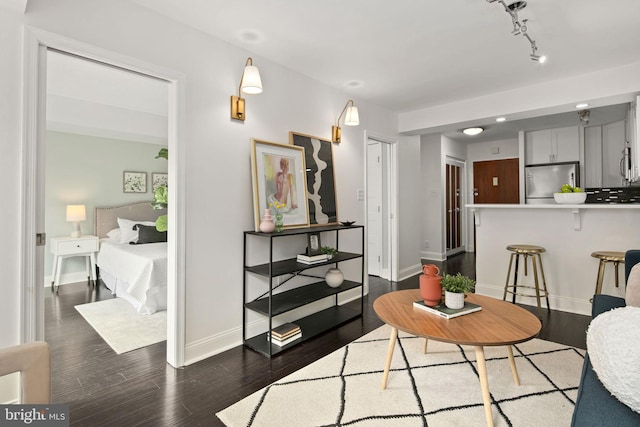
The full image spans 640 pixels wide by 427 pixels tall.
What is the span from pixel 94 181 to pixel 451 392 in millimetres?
5261

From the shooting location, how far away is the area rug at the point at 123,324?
277cm

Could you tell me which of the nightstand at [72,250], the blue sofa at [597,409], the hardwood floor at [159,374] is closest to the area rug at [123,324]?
the hardwood floor at [159,374]

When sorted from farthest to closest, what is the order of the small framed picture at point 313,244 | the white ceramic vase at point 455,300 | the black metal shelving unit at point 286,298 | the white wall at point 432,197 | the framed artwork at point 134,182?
1. the white wall at point 432,197
2. the framed artwork at point 134,182
3. the small framed picture at point 313,244
4. the black metal shelving unit at point 286,298
5. the white ceramic vase at point 455,300

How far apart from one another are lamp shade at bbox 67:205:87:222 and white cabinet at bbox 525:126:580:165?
722 centimetres

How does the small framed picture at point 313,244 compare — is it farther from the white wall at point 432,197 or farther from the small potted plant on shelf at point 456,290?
the white wall at point 432,197

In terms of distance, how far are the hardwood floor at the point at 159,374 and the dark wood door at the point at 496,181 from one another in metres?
4.02

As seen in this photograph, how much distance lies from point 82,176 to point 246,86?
3704mm

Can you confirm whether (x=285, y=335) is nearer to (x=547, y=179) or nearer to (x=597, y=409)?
(x=597, y=409)

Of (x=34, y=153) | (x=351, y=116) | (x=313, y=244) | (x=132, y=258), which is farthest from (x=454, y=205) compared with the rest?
(x=34, y=153)

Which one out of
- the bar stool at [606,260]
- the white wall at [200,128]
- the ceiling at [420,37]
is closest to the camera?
the white wall at [200,128]

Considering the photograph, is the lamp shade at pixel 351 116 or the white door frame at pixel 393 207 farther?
the white door frame at pixel 393 207

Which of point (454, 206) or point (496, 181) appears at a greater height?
point (496, 181)

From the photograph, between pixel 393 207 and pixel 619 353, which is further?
pixel 393 207

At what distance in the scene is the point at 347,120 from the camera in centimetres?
350
